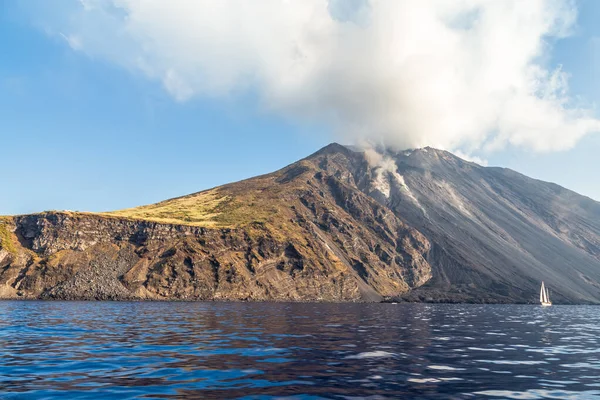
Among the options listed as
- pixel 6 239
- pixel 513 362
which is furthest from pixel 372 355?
pixel 6 239

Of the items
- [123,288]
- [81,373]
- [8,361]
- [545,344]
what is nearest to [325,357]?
[81,373]

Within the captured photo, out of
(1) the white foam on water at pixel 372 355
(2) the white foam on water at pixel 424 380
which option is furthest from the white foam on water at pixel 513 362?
(2) the white foam on water at pixel 424 380

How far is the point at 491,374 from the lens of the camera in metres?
25.0

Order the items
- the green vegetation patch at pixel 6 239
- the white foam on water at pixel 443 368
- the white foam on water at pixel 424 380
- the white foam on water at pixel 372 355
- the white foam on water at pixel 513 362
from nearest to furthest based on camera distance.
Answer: the white foam on water at pixel 424 380
the white foam on water at pixel 443 368
the white foam on water at pixel 513 362
the white foam on water at pixel 372 355
the green vegetation patch at pixel 6 239

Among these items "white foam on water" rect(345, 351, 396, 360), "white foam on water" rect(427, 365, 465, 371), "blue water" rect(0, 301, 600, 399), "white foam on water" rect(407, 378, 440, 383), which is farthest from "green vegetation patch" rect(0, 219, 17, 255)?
"white foam on water" rect(407, 378, 440, 383)

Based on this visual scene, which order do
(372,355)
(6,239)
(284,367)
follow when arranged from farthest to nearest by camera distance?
(6,239)
(372,355)
(284,367)

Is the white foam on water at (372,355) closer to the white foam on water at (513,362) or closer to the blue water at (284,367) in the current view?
the blue water at (284,367)

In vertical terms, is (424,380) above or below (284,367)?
above

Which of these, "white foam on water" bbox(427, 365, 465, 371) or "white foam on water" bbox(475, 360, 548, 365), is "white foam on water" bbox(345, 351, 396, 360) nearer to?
"white foam on water" bbox(427, 365, 465, 371)

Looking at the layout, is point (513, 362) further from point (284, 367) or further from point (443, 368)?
point (284, 367)

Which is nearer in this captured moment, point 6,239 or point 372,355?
point 372,355

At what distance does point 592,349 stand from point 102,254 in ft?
625

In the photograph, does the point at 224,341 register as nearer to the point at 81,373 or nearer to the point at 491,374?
the point at 81,373

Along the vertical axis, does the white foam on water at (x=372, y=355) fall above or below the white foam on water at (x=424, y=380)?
below
